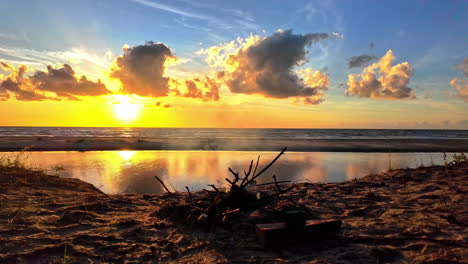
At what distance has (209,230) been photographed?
4.18 metres

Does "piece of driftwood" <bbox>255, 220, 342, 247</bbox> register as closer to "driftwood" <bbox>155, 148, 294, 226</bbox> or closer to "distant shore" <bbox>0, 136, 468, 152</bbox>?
"driftwood" <bbox>155, 148, 294, 226</bbox>

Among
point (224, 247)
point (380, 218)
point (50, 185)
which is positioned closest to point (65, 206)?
point (50, 185)

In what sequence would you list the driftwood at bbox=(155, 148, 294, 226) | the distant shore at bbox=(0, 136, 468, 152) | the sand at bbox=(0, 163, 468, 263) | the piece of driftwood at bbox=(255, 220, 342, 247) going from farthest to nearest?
the distant shore at bbox=(0, 136, 468, 152), the driftwood at bbox=(155, 148, 294, 226), the piece of driftwood at bbox=(255, 220, 342, 247), the sand at bbox=(0, 163, 468, 263)

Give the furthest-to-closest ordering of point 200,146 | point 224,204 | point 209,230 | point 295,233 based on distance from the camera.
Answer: point 200,146
point 224,204
point 209,230
point 295,233

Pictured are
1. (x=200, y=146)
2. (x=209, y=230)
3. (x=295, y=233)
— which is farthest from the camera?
(x=200, y=146)

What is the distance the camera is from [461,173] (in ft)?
24.2

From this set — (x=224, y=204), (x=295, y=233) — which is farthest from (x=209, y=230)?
(x=295, y=233)

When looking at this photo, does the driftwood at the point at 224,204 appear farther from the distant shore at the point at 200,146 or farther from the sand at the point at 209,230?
the distant shore at the point at 200,146

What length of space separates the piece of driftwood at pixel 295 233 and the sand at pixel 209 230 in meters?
0.10

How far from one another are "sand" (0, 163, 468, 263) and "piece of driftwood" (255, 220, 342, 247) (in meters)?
0.10

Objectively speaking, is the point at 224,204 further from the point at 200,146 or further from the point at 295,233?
the point at 200,146

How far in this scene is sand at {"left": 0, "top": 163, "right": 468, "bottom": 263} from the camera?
321cm

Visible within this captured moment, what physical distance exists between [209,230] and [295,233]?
1.44m

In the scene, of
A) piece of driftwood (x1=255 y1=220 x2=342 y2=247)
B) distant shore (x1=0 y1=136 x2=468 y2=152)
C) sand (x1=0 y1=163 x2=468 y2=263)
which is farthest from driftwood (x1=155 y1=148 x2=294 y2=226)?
distant shore (x1=0 y1=136 x2=468 y2=152)
